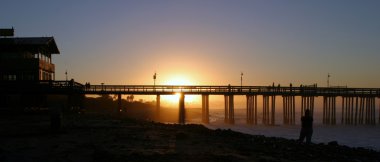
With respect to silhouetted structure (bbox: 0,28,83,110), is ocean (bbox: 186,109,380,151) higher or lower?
lower

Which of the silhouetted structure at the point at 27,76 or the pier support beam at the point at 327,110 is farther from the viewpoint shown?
the pier support beam at the point at 327,110

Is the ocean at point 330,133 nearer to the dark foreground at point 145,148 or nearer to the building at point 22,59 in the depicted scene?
the dark foreground at point 145,148

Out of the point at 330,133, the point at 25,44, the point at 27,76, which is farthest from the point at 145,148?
the point at 330,133

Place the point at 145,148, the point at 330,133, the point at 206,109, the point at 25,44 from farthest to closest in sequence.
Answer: the point at 206,109 < the point at 330,133 < the point at 25,44 < the point at 145,148

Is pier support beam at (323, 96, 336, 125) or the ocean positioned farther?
pier support beam at (323, 96, 336, 125)

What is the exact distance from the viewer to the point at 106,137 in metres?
19.0

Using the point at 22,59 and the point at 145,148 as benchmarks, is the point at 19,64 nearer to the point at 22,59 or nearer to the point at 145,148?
the point at 22,59

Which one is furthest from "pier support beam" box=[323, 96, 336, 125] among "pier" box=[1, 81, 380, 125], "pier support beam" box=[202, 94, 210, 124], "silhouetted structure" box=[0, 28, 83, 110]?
"silhouetted structure" box=[0, 28, 83, 110]

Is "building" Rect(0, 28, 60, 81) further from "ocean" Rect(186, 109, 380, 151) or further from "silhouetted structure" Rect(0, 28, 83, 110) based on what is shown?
"ocean" Rect(186, 109, 380, 151)

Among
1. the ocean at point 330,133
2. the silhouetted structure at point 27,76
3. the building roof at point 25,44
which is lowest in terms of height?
the ocean at point 330,133

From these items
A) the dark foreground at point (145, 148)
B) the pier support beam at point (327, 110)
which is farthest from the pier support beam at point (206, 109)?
the dark foreground at point (145, 148)

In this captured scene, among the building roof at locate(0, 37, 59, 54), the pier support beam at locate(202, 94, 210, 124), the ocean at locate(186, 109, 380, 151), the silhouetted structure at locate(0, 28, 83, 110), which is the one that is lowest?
the ocean at locate(186, 109, 380, 151)

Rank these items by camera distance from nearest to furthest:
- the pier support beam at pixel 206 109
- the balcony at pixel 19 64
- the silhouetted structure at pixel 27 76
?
1. the silhouetted structure at pixel 27 76
2. the balcony at pixel 19 64
3. the pier support beam at pixel 206 109

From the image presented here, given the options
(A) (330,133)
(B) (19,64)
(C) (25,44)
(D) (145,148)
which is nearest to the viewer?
(D) (145,148)
